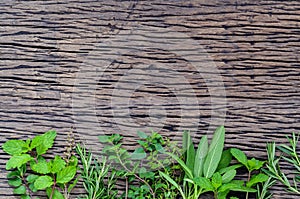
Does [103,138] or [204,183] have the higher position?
[103,138]

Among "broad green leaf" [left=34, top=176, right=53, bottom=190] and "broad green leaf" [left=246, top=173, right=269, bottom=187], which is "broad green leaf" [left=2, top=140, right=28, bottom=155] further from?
"broad green leaf" [left=246, top=173, right=269, bottom=187]

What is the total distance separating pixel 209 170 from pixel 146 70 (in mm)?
285

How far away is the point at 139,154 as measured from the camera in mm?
932

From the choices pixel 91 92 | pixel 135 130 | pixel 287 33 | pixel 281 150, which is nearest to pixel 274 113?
pixel 281 150

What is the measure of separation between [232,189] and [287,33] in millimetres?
394

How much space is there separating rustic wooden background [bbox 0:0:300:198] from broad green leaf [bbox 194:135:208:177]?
0.04m

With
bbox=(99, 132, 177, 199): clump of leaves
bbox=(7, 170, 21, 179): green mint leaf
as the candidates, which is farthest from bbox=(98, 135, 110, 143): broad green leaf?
bbox=(7, 170, 21, 179): green mint leaf

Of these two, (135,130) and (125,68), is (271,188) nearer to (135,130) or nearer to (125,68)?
(135,130)

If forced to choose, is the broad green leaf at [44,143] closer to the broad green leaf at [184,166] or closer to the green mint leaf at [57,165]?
the green mint leaf at [57,165]

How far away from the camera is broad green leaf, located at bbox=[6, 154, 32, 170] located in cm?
→ 92

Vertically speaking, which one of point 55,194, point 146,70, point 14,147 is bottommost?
point 55,194

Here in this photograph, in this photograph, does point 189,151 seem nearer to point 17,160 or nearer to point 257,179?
point 257,179

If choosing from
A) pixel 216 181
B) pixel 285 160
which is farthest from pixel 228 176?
pixel 285 160

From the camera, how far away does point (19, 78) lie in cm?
97
